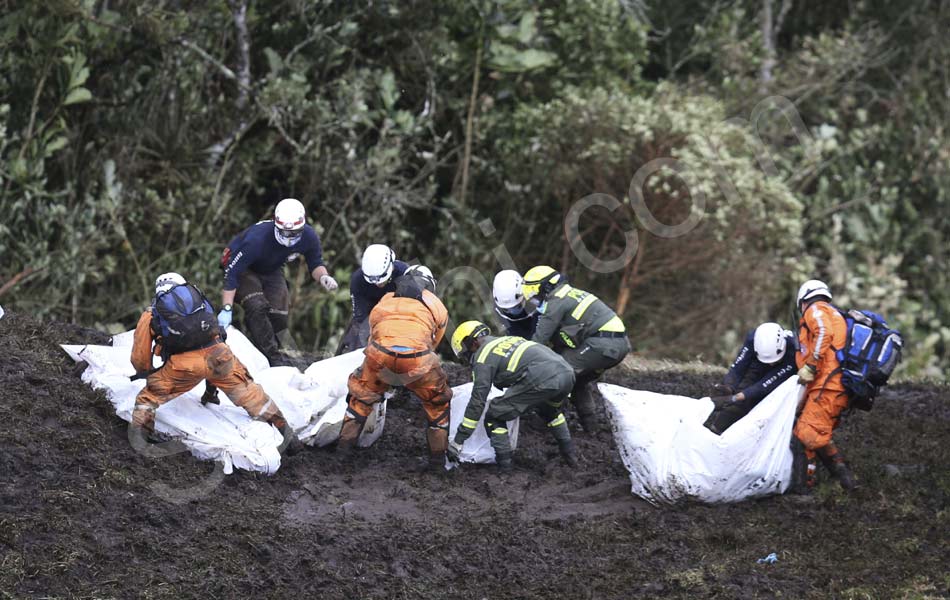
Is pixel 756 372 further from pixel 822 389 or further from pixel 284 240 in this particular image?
pixel 284 240

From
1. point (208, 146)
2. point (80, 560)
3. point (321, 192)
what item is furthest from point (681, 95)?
point (80, 560)

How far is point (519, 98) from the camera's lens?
18.8m

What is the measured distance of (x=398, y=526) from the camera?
8398 millimetres

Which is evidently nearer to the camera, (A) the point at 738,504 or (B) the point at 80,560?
(B) the point at 80,560

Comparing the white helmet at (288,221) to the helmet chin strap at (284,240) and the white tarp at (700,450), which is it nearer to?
the helmet chin strap at (284,240)

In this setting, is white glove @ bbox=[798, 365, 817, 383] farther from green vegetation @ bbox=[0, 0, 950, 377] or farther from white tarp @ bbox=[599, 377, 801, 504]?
green vegetation @ bbox=[0, 0, 950, 377]

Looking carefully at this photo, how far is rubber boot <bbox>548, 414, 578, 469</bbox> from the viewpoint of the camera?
9.63 m

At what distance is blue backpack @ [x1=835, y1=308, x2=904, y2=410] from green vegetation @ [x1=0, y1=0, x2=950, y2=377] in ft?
25.1

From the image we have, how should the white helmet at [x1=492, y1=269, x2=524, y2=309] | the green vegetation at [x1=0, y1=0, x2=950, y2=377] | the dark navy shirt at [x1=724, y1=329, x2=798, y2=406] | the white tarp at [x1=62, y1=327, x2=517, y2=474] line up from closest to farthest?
the white tarp at [x1=62, y1=327, x2=517, y2=474]
the dark navy shirt at [x1=724, y1=329, x2=798, y2=406]
the white helmet at [x1=492, y1=269, x2=524, y2=309]
the green vegetation at [x1=0, y1=0, x2=950, y2=377]

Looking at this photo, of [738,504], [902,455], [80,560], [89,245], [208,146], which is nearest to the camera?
[80,560]

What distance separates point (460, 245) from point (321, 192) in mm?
2139

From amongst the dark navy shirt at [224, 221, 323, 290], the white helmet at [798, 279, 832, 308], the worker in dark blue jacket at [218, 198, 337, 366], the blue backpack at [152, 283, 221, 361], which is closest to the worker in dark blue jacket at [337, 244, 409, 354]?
the worker in dark blue jacket at [218, 198, 337, 366]

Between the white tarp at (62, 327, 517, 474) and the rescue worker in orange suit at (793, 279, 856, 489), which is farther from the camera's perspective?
the rescue worker in orange suit at (793, 279, 856, 489)

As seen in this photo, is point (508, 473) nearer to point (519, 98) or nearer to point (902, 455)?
point (902, 455)
